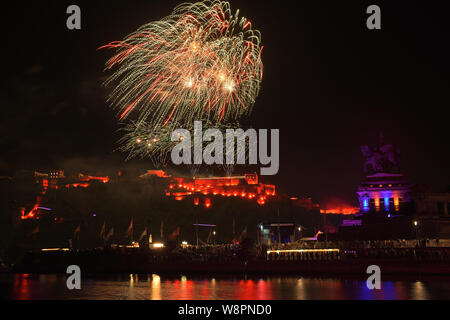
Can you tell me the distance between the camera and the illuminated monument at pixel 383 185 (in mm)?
80688

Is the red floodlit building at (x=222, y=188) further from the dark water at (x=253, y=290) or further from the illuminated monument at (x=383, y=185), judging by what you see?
the dark water at (x=253, y=290)

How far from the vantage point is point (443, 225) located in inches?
2867

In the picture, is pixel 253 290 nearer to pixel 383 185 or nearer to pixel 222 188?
pixel 383 185

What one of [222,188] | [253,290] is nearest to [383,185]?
[253,290]

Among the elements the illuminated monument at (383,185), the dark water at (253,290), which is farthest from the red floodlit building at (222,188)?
the dark water at (253,290)

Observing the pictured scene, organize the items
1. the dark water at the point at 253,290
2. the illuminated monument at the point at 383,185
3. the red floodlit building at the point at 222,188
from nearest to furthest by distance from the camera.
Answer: the dark water at the point at 253,290 < the illuminated monument at the point at 383,185 < the red floodlit building at the point at 222,188

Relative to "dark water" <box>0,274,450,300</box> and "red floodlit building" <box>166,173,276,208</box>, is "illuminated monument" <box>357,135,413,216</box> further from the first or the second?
"red floodlit building" <box>166,173,276,208</box>

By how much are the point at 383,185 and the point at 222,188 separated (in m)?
72.5

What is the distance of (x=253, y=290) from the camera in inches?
1779

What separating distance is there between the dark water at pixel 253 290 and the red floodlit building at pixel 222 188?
85.8m

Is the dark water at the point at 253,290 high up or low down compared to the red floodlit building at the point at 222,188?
down

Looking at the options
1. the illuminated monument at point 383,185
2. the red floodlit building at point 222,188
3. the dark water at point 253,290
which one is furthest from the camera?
the red floodlit building at point 222,188

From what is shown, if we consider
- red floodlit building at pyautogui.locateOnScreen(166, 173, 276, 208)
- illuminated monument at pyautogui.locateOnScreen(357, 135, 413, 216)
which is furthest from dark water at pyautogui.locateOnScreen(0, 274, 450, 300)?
red floodlit building at pyautogui.locateOnScreen(166, 173, 276, 208)
